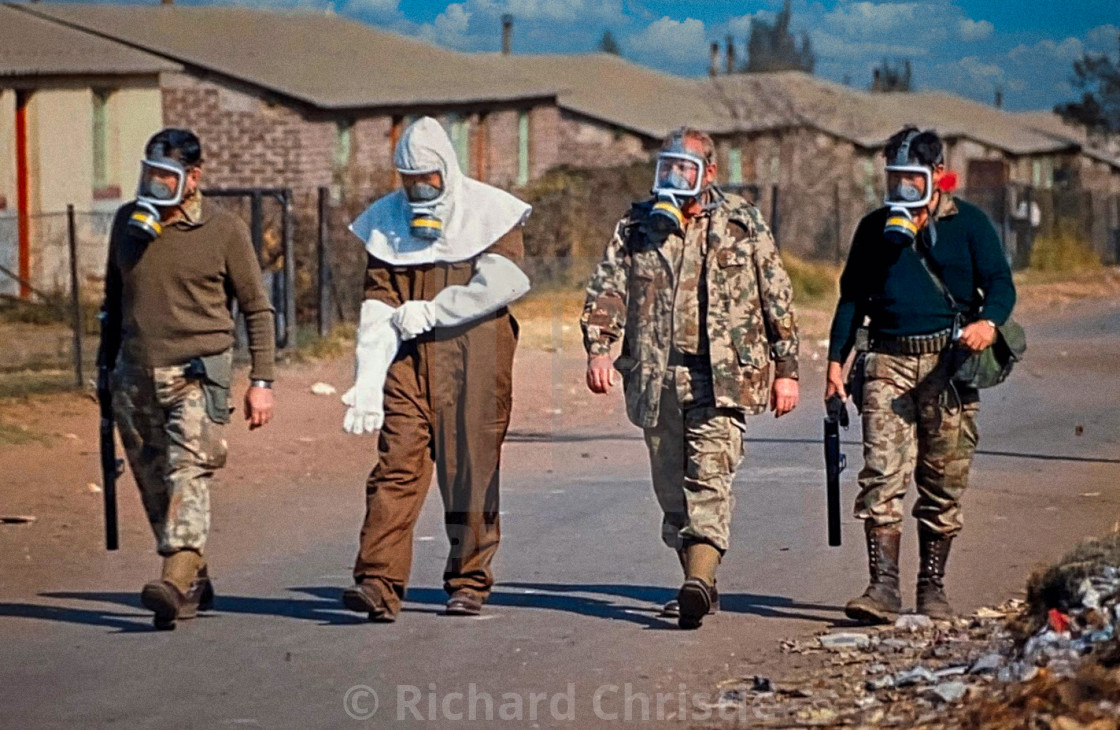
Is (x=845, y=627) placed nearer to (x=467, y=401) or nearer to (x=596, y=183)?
(x=467, y=401)

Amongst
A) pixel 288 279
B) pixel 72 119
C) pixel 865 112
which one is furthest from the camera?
pixel 865 112

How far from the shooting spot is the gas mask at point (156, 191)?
7715 millimetres

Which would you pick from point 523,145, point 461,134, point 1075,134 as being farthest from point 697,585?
point 1075,134

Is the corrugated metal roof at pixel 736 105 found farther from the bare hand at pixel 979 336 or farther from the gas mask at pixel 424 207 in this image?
the bare hand at pixel 979 336

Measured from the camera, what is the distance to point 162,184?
7.75 meters

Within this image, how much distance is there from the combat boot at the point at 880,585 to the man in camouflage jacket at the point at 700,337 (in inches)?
22.3

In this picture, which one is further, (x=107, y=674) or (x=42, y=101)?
(x=42, y=101)

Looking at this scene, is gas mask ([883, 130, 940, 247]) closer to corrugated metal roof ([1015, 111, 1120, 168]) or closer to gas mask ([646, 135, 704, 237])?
gas mask ([646, 135, 704, 237])

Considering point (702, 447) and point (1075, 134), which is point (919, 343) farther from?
point (1075, 134)

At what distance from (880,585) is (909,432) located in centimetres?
60

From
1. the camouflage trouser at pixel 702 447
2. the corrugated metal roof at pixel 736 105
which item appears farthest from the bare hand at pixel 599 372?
the corrugated metal roof at pixel 736 105

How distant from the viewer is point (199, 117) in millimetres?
31297

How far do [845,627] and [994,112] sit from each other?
6871 centimetres

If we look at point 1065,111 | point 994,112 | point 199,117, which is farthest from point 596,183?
point 994,112
